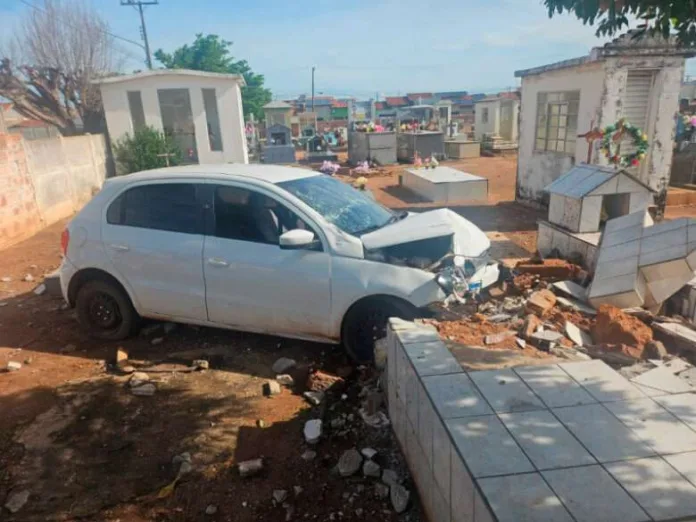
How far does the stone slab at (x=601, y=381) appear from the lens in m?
2.27

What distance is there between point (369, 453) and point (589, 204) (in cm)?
416

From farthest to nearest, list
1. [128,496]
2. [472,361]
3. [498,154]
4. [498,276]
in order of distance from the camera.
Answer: [498,154]
[498,276]
[128,496]
[472,361]

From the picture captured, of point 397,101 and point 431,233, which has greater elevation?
point 397,101

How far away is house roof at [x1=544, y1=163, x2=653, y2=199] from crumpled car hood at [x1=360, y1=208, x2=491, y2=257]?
1.87 m

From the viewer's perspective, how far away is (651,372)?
8.23 ft

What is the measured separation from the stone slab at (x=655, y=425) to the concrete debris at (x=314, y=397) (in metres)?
2.18

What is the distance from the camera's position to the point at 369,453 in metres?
3.09

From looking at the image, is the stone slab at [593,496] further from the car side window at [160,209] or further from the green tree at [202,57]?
the green tree at [202,57]

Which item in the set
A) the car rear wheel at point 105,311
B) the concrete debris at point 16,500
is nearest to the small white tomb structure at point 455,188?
the car rear wheel at point 105,311

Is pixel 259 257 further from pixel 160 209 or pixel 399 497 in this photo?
pixel 399 497

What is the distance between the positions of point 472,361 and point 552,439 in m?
0.76

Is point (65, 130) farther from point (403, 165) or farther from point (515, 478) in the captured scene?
point (515, 478)

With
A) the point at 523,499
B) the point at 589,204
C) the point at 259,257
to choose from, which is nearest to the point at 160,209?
the point at 259,257

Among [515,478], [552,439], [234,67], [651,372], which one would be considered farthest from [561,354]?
[234,67]
